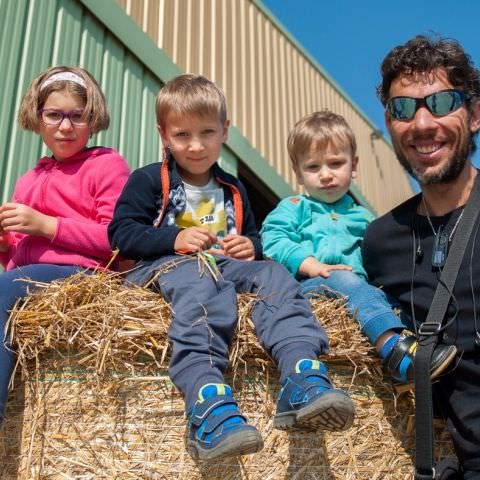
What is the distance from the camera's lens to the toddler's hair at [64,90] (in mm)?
3152

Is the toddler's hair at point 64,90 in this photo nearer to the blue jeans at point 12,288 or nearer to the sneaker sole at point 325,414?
the blue jeans at point 12,288

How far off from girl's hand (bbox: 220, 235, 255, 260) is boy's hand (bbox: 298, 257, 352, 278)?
259mm

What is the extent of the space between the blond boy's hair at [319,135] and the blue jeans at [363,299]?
811 millimetres

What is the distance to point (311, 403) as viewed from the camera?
6.22ft

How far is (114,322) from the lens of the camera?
2.31m

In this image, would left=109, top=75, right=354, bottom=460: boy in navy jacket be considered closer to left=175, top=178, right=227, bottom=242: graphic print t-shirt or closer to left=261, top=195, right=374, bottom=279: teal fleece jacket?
left=175, top=178, right=227, bottom=242: graphic print t-shirt

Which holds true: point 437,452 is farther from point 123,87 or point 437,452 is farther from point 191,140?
point 123,87

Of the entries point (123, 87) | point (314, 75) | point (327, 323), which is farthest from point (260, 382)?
point (314, 75)

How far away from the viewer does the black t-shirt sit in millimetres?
2301

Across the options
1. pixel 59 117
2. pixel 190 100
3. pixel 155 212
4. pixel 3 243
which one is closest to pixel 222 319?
pixel 155 212

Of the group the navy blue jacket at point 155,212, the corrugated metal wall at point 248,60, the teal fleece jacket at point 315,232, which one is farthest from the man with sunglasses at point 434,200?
the corrugated metal wall at point 248,60

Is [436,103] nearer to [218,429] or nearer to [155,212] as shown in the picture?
[155,212]

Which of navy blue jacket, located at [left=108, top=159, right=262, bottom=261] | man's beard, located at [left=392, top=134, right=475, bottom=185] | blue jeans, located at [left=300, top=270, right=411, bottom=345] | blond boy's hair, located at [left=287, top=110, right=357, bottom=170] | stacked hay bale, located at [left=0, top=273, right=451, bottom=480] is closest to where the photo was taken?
stacked hay bale, located at [left=0, top=273, right=451, bottom=480]

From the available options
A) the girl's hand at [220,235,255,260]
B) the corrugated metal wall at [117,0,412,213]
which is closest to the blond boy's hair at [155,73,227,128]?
the girl's hand at [220,235,255,260]
